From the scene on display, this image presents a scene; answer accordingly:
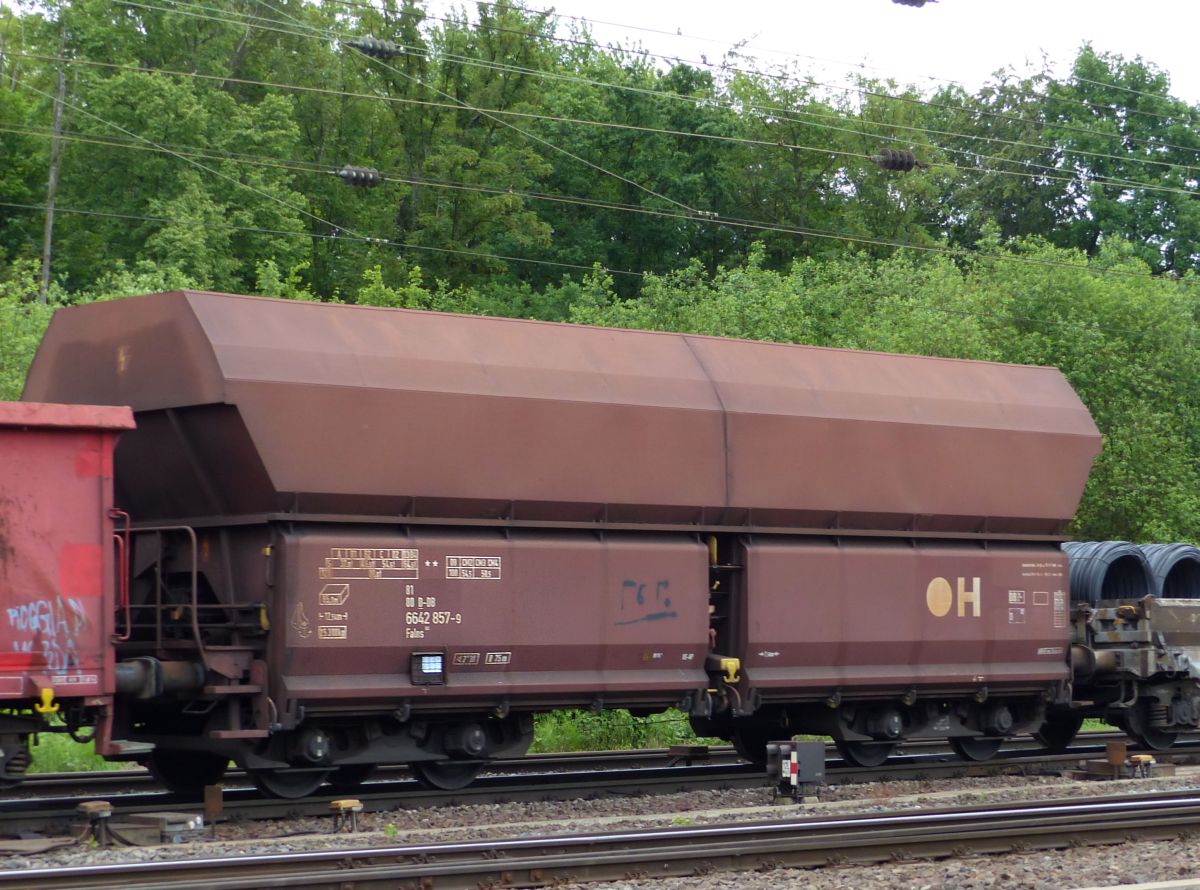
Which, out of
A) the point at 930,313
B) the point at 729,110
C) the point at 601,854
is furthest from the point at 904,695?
the point at 729,110

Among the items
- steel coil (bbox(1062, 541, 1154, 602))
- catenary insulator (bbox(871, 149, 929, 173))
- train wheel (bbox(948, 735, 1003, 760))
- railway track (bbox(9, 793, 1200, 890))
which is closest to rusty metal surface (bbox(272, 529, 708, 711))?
railway track (bbox(9, 793, 1200, 890))

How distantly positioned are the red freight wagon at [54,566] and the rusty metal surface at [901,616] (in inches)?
223

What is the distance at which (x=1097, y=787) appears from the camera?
14.0 m

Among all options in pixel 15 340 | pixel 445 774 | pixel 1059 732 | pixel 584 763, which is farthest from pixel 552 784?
pixel 15 340

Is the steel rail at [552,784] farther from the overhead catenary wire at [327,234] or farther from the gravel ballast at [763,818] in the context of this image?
the overhead catenary wire at [327,234]

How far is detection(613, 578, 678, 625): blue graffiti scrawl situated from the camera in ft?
42.3

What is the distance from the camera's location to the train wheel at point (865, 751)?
15047 mm

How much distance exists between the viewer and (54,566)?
10.6m

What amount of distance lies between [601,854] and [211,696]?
370 centimetres

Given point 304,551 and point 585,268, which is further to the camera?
point 585,268

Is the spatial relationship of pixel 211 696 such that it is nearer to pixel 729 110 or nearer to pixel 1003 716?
pixel 1003 716

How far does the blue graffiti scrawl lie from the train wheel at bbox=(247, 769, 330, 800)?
283 centimetres

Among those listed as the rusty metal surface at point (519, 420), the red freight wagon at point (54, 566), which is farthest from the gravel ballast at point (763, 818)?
the rusty metal surface at point (519, 420)

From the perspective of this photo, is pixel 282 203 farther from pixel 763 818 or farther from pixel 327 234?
pixel 763 818
